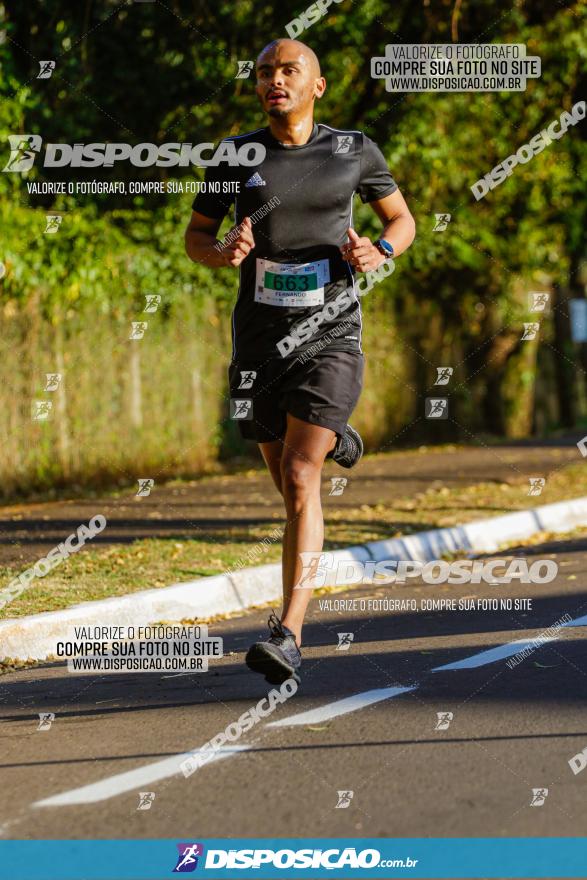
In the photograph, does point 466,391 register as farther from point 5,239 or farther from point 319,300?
point 319,300

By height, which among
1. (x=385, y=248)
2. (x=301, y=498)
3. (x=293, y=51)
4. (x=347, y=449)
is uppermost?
(x=293, y=51)

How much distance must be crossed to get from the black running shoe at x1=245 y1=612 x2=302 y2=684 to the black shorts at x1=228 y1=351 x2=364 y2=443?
803 millimetres

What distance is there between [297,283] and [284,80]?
2.48ft

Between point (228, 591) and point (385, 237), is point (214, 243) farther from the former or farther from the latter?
point (228, 591)

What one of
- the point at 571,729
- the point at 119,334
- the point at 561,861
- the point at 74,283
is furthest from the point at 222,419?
the point at 561,861

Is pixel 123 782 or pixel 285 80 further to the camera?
pixel 285 80

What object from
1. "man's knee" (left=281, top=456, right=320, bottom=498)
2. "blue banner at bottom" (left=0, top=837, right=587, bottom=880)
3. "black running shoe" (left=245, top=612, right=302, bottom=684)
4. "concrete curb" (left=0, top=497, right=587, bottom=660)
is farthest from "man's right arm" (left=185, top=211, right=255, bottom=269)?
"blue banner at bottom" (left=0, top=837, right=587, bottom=880)

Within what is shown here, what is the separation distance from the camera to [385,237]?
17.6ft

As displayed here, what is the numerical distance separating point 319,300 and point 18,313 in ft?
23.9

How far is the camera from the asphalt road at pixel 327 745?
350 cm

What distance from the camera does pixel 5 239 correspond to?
11.2 metres

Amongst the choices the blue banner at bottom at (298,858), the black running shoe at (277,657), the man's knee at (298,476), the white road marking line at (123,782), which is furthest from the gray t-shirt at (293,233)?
the blue banner at bottom at (298,858)

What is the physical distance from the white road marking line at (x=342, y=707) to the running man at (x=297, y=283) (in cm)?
30

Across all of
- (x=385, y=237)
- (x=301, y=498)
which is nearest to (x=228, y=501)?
(x=385, y=237)
